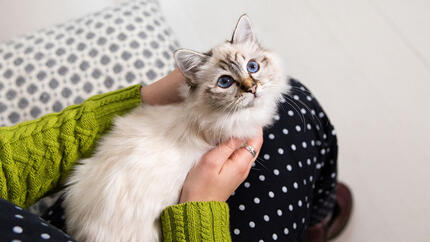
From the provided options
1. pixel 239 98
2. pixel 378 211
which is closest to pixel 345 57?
pixel 378 211

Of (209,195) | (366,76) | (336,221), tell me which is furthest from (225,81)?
(366,76)

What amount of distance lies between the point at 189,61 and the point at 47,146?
432 millimetres

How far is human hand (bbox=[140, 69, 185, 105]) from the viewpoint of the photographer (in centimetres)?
100

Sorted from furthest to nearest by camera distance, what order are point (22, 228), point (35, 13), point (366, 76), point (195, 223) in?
point (35, 13)
point (366, 76)
point (195, 223)
point (22, 228)

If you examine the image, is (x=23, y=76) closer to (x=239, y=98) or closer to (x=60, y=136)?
(x=60, y=136)

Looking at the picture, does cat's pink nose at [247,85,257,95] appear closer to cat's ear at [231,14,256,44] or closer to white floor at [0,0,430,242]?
cat's ear at [231,14,256,44]

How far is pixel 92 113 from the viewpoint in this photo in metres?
0.93

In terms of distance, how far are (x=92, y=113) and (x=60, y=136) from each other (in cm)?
10

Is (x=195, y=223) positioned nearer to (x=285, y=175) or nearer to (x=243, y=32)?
(x=285, y=175)

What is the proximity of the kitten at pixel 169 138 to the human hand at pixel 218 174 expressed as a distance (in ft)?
0.11

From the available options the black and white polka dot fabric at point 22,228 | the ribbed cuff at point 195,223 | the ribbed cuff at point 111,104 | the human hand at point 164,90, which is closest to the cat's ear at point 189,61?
the human hand at point 164,90

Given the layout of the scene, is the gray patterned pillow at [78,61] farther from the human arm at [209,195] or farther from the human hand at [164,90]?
the human arm at [209,195]

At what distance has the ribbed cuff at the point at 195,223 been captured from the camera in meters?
0.77

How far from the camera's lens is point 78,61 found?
46.3 inches
